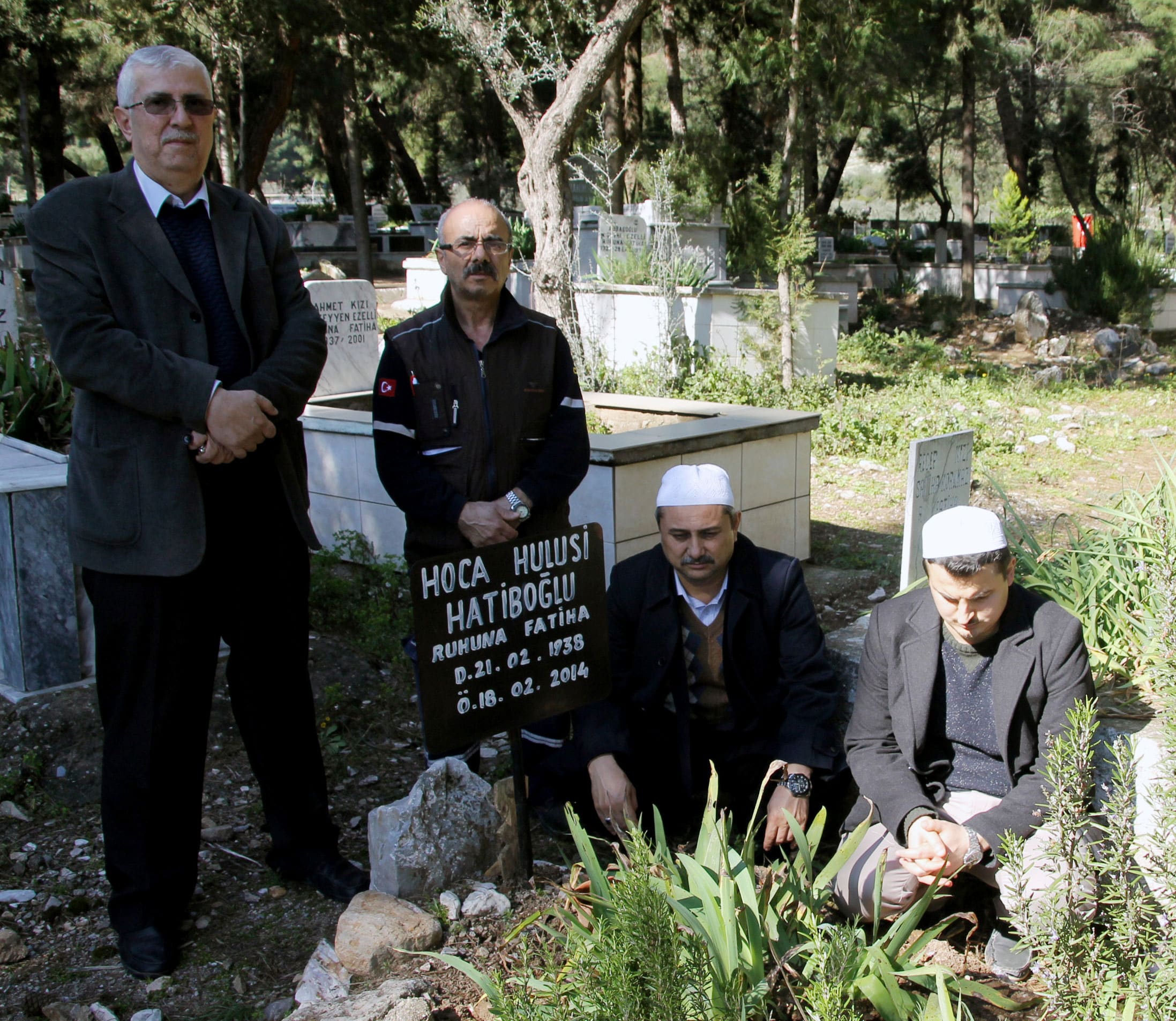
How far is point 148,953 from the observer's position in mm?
2734

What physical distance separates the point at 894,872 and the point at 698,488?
1.10 meters

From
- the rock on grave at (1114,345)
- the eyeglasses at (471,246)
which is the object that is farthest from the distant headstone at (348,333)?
the rock on grave at (1114,345)

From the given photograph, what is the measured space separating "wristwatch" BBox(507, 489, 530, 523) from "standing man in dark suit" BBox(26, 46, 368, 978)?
0.61m

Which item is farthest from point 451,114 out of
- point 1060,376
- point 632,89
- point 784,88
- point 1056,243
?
point 1060,376

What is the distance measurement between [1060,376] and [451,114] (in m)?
26.9

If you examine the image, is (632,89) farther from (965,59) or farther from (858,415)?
(858,415)

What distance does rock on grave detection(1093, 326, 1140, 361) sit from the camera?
15.3m

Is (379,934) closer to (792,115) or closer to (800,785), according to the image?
(800,785)

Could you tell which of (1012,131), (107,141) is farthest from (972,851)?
(107,141)

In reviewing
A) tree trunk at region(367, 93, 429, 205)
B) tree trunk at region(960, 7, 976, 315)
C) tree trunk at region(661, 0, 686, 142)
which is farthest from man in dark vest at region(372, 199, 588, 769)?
tree trunk at region(367, 93, 429, 205)

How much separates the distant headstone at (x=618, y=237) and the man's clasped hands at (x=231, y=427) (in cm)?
996

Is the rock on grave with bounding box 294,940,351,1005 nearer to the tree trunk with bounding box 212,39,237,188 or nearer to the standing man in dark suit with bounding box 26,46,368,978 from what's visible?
the standing man in dark suit with bounding box 26,46,368,978

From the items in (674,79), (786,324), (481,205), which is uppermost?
(674,79)

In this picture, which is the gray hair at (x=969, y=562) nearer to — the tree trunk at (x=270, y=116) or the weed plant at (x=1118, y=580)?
the weed plant at (x=1118, y=580)
